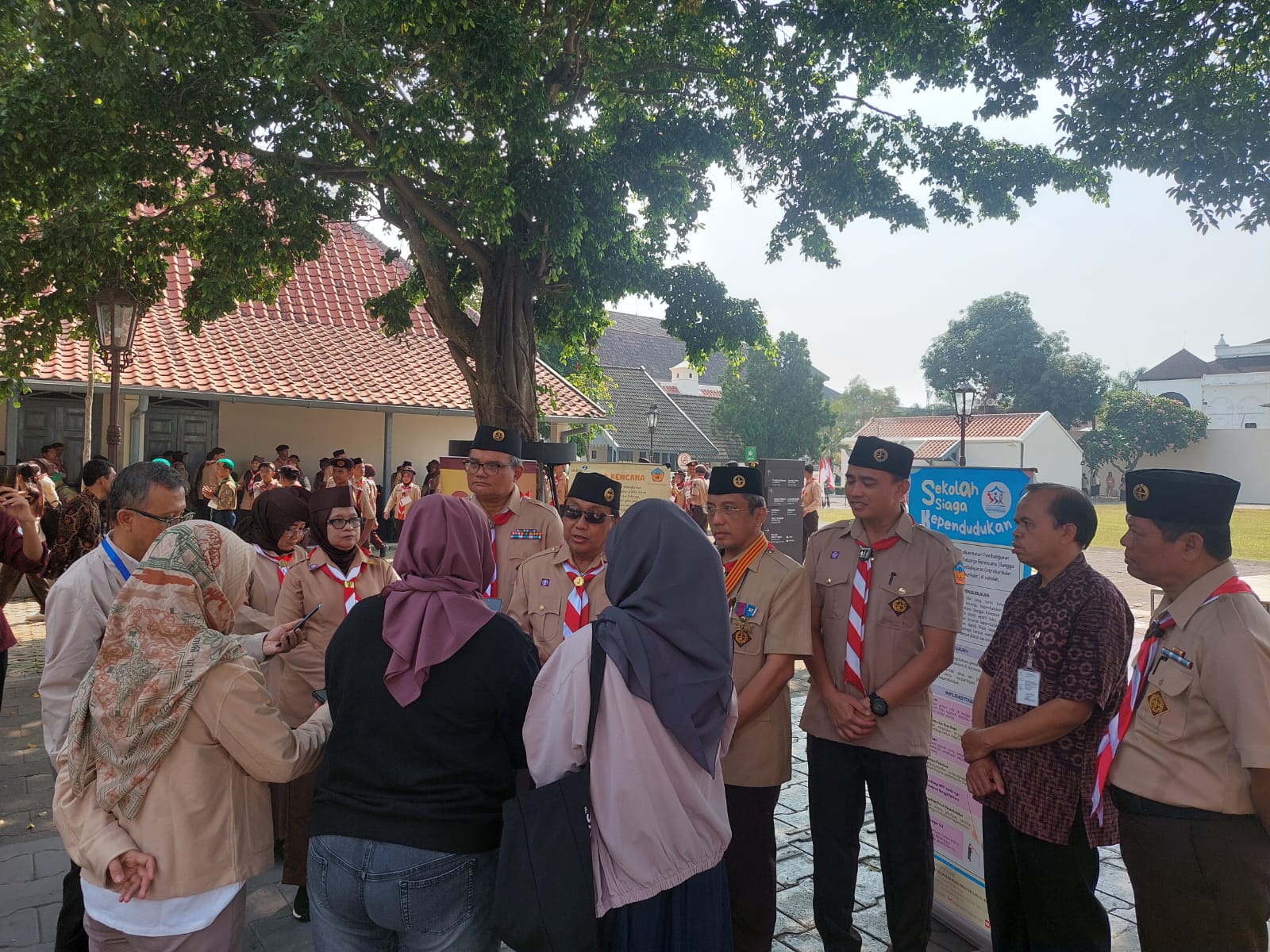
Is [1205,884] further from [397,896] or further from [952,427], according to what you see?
[952,427]

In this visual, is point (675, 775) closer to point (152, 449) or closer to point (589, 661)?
point (589, 661)

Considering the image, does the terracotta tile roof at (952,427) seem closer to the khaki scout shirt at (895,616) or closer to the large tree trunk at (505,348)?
the large tree trunk at (505,348)

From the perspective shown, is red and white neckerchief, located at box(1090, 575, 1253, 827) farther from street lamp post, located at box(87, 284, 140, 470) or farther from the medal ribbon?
street lamp post, located at box(87, 284, 140, 470)

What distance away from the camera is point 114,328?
857 centimetres

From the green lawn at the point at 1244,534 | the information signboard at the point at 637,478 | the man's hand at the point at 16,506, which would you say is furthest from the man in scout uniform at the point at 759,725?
the green lawn at the point at 1244,534

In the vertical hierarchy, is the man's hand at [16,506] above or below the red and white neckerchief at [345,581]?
above

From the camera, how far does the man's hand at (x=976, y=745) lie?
9.81 feet

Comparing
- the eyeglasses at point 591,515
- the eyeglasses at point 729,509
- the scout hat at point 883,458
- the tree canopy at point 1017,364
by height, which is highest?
the tree canopy at point 1017,364

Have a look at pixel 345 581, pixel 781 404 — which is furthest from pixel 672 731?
pixel 781 404

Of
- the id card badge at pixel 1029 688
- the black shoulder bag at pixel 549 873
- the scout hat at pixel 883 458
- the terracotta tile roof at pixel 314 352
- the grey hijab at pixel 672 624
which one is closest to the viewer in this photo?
the black shoulder bag at pixel 549 873

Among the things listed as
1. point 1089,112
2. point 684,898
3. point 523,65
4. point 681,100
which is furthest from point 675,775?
point 681,100

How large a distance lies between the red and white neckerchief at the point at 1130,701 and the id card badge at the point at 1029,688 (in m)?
0.24

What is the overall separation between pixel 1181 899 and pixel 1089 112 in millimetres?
7646

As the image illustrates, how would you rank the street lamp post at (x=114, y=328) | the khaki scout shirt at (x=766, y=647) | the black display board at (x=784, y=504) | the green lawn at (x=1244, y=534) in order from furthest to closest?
1. the green lawn at (x=1244, y=534)
2. the black display board at (x=784, y=504)
3. the street lamp post at (x=114, y=328)
4. the khaki scout shirt at (x=766, y=647)
